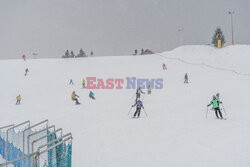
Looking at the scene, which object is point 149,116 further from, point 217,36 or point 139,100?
point 217,36

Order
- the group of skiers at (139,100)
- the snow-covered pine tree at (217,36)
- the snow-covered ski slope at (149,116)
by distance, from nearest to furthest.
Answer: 1. the snow-covered ski slope at (149,116)
2. the group of skiers at (139,100)
3. the snow-covered pine tree at (217,36)

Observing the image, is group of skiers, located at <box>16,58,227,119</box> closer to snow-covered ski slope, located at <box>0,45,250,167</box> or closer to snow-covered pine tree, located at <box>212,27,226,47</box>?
snow-covered ski slope, located at <box>0,45,250,167</box>

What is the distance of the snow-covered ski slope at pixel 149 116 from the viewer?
641cm

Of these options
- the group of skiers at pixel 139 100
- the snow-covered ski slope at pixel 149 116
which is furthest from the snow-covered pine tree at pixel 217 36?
the group of skiers at pixel 139 100

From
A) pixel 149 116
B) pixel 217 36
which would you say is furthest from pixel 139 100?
pixel 217 36

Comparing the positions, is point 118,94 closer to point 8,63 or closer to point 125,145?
point 125,145

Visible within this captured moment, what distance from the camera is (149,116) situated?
12.0 m

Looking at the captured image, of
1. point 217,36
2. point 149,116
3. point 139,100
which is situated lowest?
point 149,116

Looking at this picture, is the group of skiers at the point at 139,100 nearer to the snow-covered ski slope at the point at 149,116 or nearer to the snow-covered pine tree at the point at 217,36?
the snow-covered ski slope at the point at 149,116

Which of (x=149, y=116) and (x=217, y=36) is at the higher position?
(x=217, y=36)

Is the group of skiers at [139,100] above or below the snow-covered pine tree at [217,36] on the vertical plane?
below

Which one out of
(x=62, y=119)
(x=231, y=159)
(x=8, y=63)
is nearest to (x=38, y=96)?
(x=62, y=119)

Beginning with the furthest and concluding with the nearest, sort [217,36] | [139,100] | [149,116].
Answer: [217,36], [149,116], [139,100]

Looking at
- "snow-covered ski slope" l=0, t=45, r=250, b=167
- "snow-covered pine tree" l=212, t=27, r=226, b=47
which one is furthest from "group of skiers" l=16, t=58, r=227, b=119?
"snow-covered pine tree" l=212, t=27, r=226, b=47
